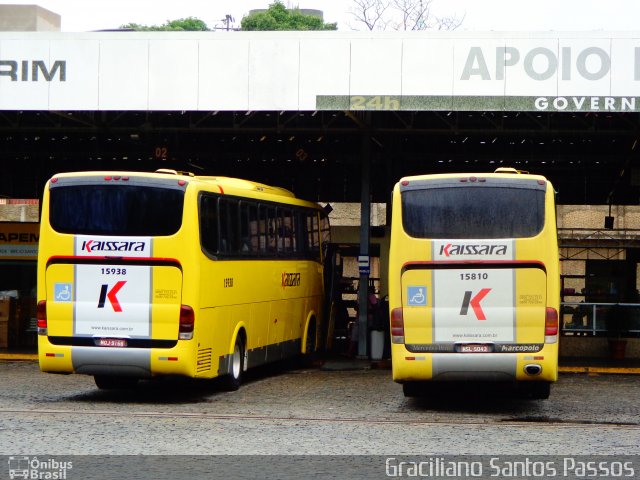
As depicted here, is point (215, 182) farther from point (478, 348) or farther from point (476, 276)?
point (478, 348)

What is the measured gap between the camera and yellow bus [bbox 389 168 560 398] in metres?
15.9

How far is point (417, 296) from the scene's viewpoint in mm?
16203

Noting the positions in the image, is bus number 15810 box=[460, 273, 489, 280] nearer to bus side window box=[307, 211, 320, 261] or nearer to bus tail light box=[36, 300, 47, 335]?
bus tail light box=[36, 300, 47, 335]

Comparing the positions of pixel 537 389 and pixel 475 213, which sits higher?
pixel 475 213

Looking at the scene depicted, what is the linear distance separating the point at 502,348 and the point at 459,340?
597 mm

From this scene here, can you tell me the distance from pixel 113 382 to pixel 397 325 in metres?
5.28

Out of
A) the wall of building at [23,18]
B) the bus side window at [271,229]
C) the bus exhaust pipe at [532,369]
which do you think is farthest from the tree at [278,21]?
the bus exhaust pipe at [532,369]

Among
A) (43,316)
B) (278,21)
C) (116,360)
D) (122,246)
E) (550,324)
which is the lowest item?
(116,360)

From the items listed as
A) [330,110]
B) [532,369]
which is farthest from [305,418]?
[330,110]

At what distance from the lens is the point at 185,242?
1662cm

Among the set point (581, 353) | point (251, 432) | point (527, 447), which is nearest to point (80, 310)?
point (251, 432)

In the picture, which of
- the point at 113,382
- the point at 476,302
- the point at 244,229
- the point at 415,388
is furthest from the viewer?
the point at 244,229

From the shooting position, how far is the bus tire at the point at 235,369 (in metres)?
18.6

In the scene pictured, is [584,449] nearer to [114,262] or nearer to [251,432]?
[251,432]
